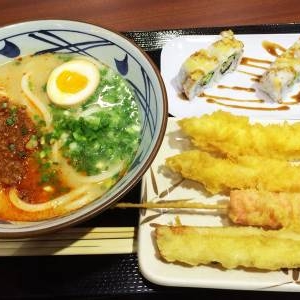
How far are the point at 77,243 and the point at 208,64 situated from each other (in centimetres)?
167

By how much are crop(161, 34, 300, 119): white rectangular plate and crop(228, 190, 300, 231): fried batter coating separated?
0.95 m

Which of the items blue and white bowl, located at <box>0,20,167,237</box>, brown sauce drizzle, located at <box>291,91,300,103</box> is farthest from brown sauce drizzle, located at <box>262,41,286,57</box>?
blue and white bowl, located at <box>0,20,167,237</box>

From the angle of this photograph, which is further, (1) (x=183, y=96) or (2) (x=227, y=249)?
(1) (x=183, y=96)

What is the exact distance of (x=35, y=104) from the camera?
240cm

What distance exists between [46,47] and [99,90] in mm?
428

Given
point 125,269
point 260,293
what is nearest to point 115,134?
point 125,269

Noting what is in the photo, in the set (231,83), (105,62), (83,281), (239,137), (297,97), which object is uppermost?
(105,62)

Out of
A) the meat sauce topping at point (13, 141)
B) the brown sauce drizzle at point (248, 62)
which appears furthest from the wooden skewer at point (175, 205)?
the brown sauce drizzle at point (248, 62)

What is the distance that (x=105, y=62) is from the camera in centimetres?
240

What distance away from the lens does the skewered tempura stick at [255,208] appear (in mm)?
2125

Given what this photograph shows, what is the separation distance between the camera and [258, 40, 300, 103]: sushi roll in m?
2.96

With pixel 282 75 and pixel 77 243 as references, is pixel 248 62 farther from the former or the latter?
pixel 77 243

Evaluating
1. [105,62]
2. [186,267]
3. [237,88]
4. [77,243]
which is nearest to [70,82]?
[105,62]

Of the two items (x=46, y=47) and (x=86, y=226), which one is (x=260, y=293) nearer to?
(x=86, y=226)
